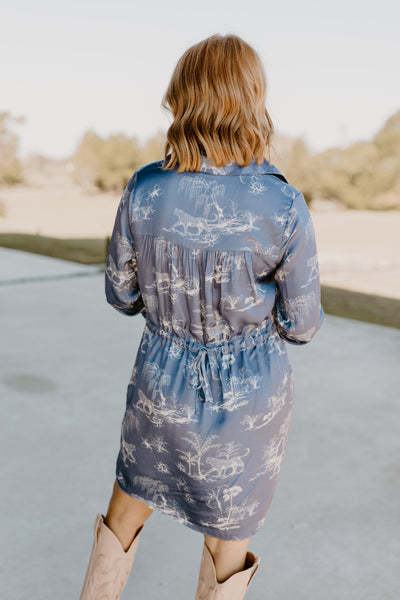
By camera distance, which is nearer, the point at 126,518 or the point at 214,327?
the point at 214,327

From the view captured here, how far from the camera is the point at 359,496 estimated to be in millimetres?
2357

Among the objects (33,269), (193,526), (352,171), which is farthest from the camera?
(352,171)

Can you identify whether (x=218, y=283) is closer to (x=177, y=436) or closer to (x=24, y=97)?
(x=177, y=436)

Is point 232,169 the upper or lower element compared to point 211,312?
upper

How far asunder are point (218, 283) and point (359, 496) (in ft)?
5.19

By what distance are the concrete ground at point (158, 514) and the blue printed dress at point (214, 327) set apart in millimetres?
693

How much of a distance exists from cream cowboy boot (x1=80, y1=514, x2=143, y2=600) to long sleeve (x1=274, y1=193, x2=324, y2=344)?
2.02ft

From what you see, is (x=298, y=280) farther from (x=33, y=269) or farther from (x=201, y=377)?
(x=33, y=269)

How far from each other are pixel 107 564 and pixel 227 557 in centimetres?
28

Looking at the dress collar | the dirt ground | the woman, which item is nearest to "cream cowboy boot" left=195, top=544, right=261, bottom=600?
the woman

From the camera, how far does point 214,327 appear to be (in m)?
1.21

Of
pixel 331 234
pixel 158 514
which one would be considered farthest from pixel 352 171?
pixel 158 514

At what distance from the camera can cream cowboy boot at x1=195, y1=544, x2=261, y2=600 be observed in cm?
128

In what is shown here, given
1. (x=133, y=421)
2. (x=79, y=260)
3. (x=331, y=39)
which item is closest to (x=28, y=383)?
(x=133, y=421)
